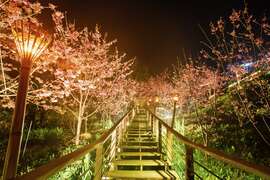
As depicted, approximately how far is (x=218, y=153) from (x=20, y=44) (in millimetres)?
3208

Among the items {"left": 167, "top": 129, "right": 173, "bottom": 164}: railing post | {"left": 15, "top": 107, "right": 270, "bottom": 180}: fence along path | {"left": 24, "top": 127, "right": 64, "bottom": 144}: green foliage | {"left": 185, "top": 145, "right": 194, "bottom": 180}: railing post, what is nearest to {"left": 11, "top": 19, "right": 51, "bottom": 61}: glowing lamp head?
{"left": 15, "top": 107, "right": 270, "bottom": 180}: fence along path

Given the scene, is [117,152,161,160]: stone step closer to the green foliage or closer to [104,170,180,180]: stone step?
[104,170,180,180]: stone step

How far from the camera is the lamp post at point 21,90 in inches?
112

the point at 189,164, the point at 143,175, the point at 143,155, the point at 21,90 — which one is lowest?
the point at 143,175

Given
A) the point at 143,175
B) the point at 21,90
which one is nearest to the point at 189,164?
the point at 143,175

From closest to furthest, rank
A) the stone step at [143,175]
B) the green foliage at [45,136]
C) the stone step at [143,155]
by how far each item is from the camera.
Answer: the stone step at [143,175] < the stone step at [143,155] < the green foliage at [45,136]

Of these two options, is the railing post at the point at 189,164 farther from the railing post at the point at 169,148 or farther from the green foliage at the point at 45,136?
the green foliage at the point at 45,136

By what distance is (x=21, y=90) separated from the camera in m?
3.29

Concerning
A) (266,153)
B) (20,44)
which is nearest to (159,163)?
(20,44)

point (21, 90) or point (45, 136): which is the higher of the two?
point (21, 90)

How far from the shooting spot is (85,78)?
50.3 feet

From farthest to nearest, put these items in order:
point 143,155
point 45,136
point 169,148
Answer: point 45,136, point 143,155, point 169,148

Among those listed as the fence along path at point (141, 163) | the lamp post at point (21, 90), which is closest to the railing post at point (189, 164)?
the fence along path at point (141, 163)

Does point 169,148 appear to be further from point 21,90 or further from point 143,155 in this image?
point 21,90
